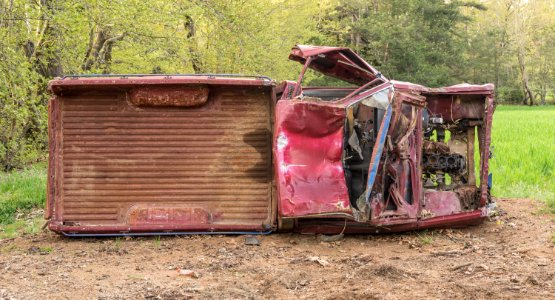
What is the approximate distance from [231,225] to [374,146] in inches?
59.9

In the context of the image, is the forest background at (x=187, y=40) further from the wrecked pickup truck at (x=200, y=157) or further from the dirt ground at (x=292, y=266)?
the dirt ground at (x=292, y=266)

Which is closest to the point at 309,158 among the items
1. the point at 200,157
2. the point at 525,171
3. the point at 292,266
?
the point at 292,266

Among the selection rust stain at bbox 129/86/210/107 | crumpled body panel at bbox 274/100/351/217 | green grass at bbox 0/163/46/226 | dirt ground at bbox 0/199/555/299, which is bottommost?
dirt ground at bbox 0/199/555/299

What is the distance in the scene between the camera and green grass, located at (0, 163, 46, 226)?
7.73m

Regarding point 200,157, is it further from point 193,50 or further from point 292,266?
point 193,50

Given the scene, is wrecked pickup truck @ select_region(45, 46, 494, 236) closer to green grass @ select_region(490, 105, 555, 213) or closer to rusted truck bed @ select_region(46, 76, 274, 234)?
rusted truck bed @ select_region(46, 76, 274, 234)

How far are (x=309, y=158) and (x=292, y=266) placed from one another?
40.5 inches

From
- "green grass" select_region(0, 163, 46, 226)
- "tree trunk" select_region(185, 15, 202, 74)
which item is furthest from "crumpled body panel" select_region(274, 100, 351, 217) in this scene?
"tree trunk" select_region(185, 15, 202, 74)

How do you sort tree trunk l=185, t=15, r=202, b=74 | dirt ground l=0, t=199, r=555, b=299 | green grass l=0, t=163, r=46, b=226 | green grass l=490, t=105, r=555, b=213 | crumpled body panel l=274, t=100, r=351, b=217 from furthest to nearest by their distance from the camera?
tree trunk l=185, t=15, r=202, b=74, green grass l=490, t=105, r=555, b=213, green grass l=0, t=163, r=46, b=226, crumpled body panel l=274, t=100, r=351, b=217, dirt ground l=0, t=199, r=555, b=299

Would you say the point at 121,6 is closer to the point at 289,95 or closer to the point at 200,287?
the point at 289,95

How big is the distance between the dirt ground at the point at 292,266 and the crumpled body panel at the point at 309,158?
1.39 feet

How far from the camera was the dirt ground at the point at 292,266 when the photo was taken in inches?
161

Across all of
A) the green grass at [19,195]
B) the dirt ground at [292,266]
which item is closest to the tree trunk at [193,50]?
the green grass at [19,195]

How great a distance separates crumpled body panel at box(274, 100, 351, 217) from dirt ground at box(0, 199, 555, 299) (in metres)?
0.42
